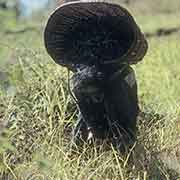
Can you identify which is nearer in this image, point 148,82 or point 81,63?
point 81,63

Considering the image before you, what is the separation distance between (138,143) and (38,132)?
0.61 metres

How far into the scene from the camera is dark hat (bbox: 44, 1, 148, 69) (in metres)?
3.70

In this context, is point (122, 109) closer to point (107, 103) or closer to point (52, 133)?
point (107, 103)

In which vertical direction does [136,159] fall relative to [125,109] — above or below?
below

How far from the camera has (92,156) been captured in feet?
13.3

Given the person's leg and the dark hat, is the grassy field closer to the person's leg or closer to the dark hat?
the person's leg

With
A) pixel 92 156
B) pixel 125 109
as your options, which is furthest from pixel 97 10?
pixel 92 156

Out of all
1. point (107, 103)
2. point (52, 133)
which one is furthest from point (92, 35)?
point (52, 133)

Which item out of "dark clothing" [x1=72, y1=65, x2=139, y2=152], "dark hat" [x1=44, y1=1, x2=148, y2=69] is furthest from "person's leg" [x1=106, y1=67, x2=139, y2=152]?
"dark hat" [x1=44, y1=1, x2=148, y2=69]

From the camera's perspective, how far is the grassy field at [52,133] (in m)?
3.90

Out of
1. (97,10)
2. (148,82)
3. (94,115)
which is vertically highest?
(97,10)

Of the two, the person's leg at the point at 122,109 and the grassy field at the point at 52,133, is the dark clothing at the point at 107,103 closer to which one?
the person's leg at the point at 122,109

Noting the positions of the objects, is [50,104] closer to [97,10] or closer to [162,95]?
[97,10]

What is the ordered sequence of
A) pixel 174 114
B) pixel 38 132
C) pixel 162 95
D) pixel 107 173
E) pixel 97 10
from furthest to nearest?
pixel 162 95, pixel 174 114, pixel 38 132, pixel 107 173, pixel 97 10
